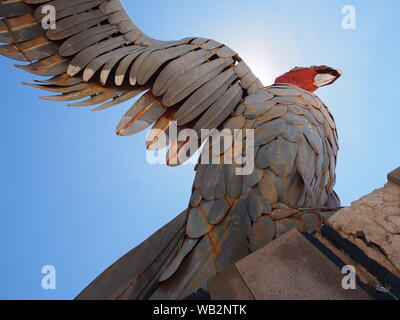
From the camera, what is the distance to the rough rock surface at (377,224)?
3.12 ft

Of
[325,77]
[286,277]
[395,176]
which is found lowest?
[286,277]

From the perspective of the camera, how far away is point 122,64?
206cm

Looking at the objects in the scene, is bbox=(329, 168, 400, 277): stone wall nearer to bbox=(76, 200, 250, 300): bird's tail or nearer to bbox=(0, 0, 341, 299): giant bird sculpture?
bbox=(0, 0, 341, 299): giant bird sculpture

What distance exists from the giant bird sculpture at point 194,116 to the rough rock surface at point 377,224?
187 millimetres

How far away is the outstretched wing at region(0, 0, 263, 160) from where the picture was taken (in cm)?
194

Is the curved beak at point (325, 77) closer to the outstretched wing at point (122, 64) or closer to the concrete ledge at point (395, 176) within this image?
the outstretched wing at point (122, 64)

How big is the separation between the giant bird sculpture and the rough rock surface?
0.61ft

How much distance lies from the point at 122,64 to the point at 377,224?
6.07 feet
